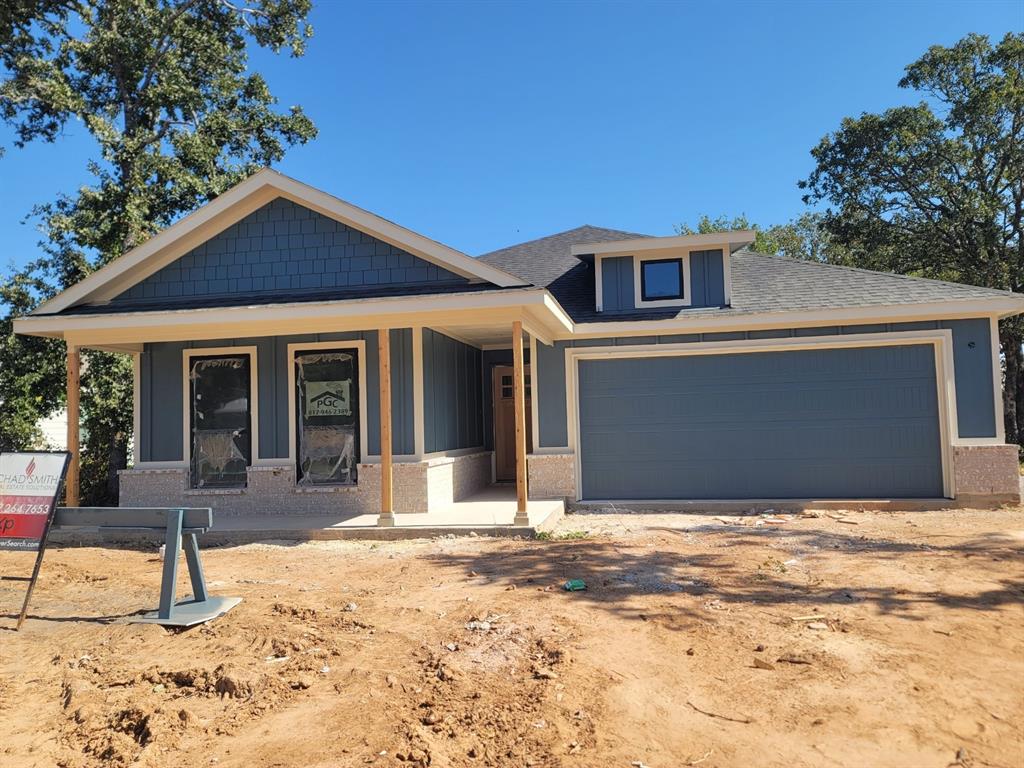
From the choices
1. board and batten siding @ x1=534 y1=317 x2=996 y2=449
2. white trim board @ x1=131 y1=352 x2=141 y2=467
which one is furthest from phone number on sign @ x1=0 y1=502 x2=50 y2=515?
board and batten siding @ x1=534 y1=317 x2=996 y2=449

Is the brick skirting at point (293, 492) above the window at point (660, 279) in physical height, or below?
below

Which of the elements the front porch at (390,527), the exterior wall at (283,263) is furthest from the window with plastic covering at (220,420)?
the exterior wall at (283,263)

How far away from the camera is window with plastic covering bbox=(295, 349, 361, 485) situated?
1020 cm

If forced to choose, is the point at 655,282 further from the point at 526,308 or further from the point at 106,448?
the point at 106,448

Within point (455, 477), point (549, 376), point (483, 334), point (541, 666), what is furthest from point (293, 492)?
point (541, 666)

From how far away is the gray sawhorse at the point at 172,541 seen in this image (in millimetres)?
5082

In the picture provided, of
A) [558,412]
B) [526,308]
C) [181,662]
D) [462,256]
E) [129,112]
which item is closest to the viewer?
[181,662]

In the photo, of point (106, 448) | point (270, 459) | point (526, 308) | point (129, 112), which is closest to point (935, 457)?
point (526, 308)

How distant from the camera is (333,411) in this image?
10.3 metres

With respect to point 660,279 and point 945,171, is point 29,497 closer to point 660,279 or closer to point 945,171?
point 660,279

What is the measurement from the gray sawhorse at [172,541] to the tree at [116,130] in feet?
32.0

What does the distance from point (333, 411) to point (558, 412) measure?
3626mm

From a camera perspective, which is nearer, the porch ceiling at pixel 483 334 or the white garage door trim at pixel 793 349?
the white garage door trim at pixel 793 349

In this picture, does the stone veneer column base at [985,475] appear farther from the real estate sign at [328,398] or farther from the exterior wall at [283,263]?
the real estate sign at [328,398]
